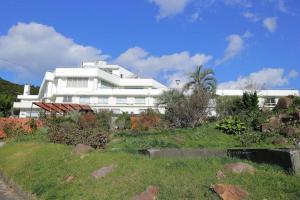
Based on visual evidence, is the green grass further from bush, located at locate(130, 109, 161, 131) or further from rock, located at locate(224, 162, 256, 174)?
bush, located at locate(130, 109, 161, 131)

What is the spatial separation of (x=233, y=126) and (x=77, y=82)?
1470 inches

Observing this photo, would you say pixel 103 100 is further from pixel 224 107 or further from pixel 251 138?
pixel 251 138

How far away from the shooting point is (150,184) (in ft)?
26.0

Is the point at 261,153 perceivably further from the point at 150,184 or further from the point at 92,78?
the point at 92,78

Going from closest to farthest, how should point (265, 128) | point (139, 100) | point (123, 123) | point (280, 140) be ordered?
1. point (280, 140)
2. point (265, 128)
3. point (123, 123)
4. point (139, 100)

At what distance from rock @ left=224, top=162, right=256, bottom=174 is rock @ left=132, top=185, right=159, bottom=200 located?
66.9 inches

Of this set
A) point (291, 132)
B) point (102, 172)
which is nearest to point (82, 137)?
point (102, 172)

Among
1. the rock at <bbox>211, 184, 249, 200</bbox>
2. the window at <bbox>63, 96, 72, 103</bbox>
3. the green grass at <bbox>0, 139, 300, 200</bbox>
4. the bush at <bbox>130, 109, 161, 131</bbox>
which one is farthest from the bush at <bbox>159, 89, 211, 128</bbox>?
the window at <bbox>63, 96, 72, 103</bbox>

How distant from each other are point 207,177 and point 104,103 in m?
46.8

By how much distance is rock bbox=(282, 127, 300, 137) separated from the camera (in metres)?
18.4

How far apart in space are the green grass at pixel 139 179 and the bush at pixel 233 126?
11018mm

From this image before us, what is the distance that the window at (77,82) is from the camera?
55500 millimetres

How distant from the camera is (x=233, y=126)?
2162 cm

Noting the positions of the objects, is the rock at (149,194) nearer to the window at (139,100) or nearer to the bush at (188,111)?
the bush at (188,111)
